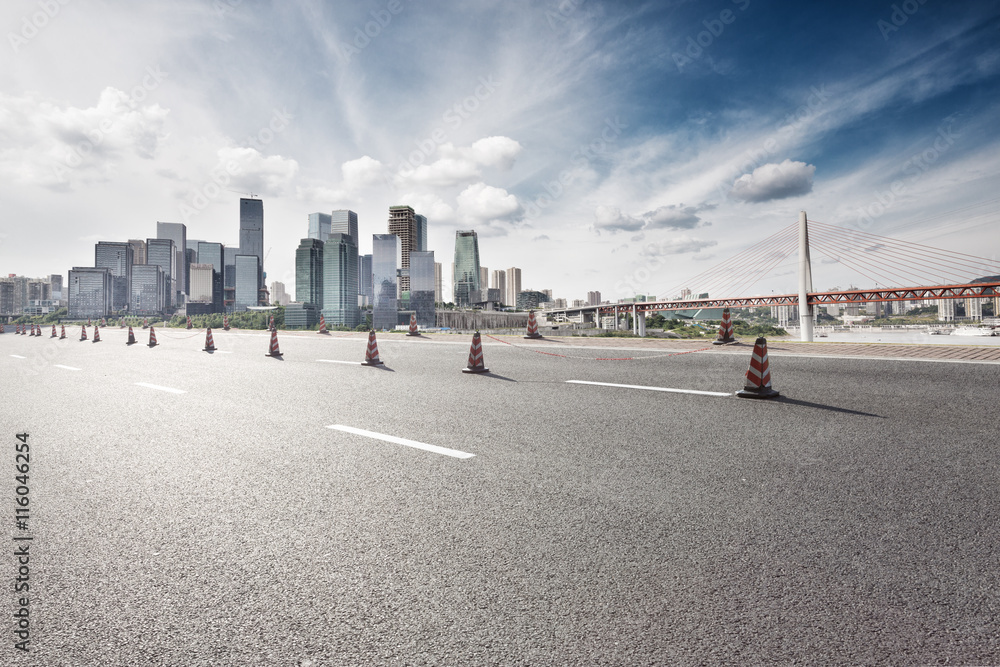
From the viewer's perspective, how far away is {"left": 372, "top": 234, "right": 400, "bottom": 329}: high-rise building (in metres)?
162

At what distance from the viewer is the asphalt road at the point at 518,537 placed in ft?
6.87

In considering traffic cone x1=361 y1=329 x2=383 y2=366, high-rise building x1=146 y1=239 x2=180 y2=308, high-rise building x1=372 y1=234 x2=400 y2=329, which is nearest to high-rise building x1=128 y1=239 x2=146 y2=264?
high-rise building x1=146 y1=239 x2=180 y2=308

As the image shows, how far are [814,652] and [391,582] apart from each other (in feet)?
6.08

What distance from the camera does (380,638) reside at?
2100mm

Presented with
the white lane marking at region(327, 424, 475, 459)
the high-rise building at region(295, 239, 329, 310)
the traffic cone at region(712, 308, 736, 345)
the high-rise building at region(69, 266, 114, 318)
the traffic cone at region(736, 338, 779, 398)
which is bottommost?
the white lane marking at region(327, 424, 475, 459)

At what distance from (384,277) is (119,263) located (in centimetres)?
8728

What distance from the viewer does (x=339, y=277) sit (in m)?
184

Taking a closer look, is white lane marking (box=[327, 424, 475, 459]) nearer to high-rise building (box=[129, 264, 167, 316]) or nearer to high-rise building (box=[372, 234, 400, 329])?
high-rise building (box=[372, 234, 400, 329])

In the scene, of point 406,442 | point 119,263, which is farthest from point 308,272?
point 406,442

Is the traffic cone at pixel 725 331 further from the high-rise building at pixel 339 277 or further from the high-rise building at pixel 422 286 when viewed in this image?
the high-rise building at pixel 339 277

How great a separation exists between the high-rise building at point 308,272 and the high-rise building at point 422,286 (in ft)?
129

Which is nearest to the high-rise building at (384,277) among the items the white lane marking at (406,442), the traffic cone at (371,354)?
the traffic cone at (371,354)

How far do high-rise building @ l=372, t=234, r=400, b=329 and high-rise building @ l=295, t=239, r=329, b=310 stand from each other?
32.8 m

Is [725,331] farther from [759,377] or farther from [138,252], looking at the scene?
[138,252]
